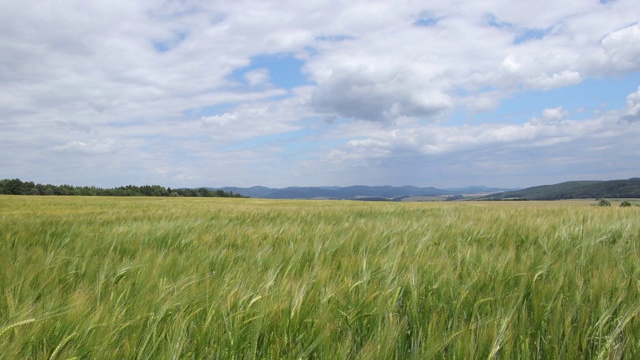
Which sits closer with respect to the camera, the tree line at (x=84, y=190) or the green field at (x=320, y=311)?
the green field at (x=320, y=311)

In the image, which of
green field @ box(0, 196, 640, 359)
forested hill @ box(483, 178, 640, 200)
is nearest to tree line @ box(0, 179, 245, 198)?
green field @ box(0, 196, 640, 359)

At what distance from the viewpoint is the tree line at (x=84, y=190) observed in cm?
6031

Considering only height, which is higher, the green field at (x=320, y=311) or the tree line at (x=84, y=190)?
the tree line at (x=84, y=190)

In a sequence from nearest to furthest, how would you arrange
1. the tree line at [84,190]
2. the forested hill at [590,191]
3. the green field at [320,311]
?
the green field at [320,311], the tree line at [84,190], the forested hill at [590,191]

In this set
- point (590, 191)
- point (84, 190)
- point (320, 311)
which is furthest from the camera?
point (590, 191)

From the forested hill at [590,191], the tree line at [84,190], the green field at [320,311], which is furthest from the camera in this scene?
the forested hill at [590,191]

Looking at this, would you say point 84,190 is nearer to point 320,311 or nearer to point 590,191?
point 320,311

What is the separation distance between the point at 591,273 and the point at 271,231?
3.01 m

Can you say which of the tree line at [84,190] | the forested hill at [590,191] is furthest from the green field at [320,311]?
the forested hill at [590,191]

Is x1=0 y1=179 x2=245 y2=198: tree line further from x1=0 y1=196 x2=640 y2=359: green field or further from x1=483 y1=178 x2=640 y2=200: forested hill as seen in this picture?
x1=483 y1=178 x2=640 y2=200: forested hill

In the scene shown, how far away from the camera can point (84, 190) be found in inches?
2554

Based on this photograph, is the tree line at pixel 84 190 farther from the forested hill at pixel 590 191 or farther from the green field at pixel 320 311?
the forested hill at pixel 590 191

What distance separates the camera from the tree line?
6031cm

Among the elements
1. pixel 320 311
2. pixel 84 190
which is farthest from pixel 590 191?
pixel 320 311
